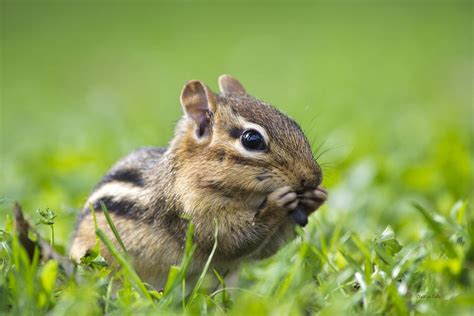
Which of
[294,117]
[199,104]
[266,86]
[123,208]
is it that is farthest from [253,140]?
[266,86]

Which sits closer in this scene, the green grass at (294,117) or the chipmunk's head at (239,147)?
the green grass at (294,117)

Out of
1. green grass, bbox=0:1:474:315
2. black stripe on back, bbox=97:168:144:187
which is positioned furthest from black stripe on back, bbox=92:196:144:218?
green grass, bbox=0:1:474:315

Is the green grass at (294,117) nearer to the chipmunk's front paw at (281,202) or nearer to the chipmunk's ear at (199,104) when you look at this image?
the chipmunk's front paw at (281,202)

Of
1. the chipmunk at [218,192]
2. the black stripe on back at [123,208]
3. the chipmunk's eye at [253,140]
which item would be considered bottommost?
the black stripe on back at [123,208]

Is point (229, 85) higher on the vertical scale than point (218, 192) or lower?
higher

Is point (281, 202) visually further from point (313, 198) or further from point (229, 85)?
point (229, 85)

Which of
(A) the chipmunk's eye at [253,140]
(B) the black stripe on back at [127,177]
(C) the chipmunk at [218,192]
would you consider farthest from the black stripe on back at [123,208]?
(A) the chipmunk's eye at [253,140]

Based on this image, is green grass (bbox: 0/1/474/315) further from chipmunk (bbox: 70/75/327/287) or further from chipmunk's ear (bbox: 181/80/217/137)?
chipmunk's ear (bbox: 181/80/217/137)
